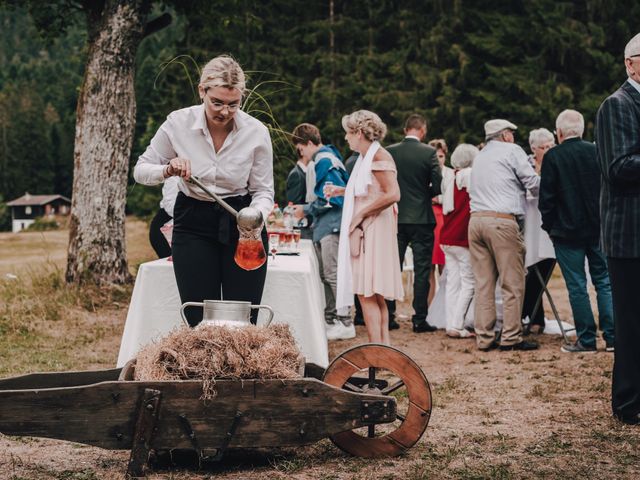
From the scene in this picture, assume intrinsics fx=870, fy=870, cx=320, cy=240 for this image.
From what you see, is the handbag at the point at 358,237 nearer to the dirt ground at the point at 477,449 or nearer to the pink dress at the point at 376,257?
the pink dress at the point at 376,257

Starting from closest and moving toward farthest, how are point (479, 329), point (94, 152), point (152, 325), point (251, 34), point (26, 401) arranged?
point (26, 401) < point (152, 325) < point (479, 329) < point (94, 152) < point (251, 34)

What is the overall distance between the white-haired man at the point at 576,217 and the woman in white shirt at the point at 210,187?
145 inches

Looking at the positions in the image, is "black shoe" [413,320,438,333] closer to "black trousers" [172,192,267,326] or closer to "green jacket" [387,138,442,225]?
"green jacket" [387,138,442,225]

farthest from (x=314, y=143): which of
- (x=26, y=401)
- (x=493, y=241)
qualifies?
(x=26, y=401)

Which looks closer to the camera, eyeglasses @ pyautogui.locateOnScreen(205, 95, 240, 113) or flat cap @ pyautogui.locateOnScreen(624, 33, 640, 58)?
eyeglasses @ pyautogui.locateOnScreen(205, 95, 240, 113)

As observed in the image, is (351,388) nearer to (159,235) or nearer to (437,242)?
(159,235)

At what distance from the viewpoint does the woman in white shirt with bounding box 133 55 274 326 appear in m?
4.01

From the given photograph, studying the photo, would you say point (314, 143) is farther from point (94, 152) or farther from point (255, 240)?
point (255, 240)

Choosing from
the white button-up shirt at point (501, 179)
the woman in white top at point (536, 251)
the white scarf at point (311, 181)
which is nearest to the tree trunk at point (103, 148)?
the white scarf at point (311, 181)

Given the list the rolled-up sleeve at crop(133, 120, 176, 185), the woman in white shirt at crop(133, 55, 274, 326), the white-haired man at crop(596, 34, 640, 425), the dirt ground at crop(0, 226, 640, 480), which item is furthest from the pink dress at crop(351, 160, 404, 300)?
the rolled-up sleeve at crop(133, 120, 176, 185)

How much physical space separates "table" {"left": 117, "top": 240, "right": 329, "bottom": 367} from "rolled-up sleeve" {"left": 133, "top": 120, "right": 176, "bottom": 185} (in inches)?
40.9

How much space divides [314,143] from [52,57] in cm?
8754

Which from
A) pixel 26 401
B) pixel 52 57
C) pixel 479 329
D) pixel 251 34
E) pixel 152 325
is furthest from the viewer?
pixel 52 57

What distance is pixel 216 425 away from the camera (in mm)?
3475
